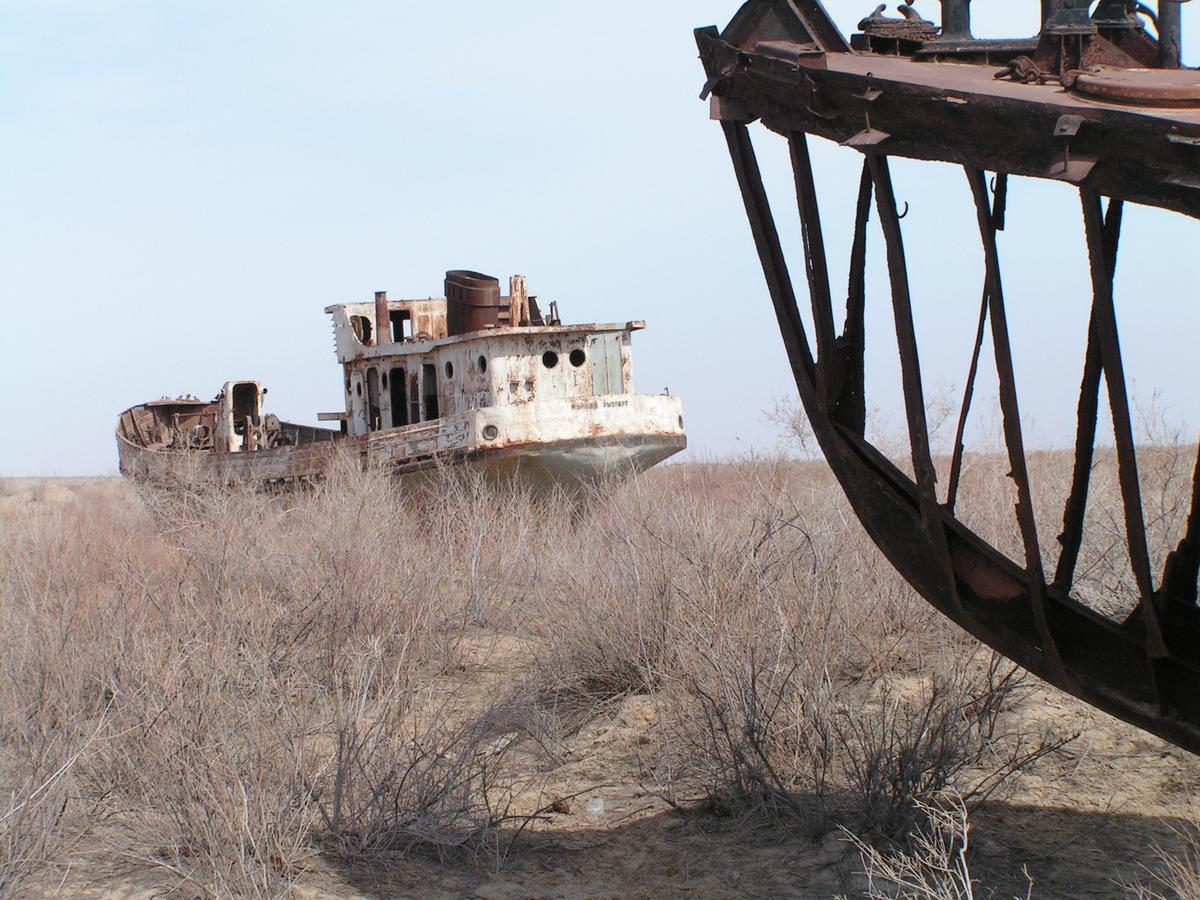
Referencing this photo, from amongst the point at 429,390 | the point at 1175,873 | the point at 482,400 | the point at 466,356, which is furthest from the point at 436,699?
the point at 429,390

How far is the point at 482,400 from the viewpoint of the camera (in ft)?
61.1

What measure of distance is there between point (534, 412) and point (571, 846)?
40.6 ft

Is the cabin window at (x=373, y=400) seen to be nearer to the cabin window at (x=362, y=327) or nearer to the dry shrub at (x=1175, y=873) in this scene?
the cabin window at (x=362, y=327)

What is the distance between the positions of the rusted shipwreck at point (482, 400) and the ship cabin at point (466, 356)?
22mm

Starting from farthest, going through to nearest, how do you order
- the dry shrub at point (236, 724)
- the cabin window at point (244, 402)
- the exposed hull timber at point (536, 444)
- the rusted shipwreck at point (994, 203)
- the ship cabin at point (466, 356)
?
1. the cabin window at point (244, 402)
2. the ship cabin at point (466, 356)
3. the exposed hull timber at point (536, 444)
4. the dry shrub at point (236, 724)
5. the rusted shipwreck at point (994, 203)

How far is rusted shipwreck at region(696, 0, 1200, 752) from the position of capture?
3.41 m

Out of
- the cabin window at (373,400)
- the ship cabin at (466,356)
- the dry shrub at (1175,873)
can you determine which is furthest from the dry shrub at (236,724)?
the cabin window at (373,400)

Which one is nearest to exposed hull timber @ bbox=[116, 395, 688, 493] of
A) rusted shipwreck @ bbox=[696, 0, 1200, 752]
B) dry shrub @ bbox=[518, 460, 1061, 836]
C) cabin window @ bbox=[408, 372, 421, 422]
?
cabin window @ bbox=[408, 372, 421, 422]

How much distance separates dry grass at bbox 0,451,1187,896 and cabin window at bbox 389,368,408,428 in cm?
972

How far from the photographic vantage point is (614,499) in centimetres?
1521

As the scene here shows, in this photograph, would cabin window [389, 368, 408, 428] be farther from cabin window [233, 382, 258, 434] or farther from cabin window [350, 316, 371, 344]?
cabin window [233, 382, 258, 434]

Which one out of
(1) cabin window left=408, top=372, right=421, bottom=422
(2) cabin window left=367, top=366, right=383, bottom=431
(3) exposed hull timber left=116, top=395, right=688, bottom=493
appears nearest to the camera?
(3) exposed hull timber left=116, top=395, right=688, bottom=493

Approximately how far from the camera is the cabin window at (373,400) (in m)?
21.6

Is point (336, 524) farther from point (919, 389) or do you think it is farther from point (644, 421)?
point (919, 389)
